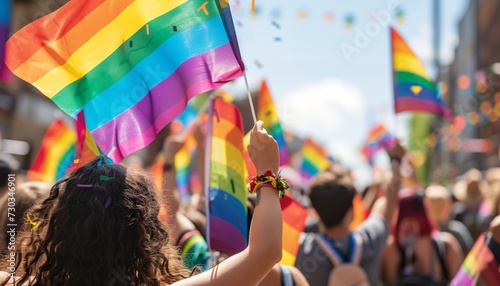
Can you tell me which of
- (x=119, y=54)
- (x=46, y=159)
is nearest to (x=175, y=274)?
(x=119, y=54)

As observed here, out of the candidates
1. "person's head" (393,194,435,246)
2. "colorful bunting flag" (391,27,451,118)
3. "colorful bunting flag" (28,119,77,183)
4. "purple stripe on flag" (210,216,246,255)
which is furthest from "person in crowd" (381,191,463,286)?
"colorful bunting flag" (28,119,77,183)

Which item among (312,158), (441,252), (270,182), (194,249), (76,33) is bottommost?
→ (441,252)

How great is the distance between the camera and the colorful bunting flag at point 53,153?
207 inches

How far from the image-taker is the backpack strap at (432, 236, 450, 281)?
13.1ft

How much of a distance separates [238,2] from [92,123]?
3.16ft

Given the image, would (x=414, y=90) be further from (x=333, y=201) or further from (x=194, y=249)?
(x=194, y=249)

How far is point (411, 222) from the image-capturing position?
4.17 meters

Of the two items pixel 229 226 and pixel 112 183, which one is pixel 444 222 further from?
pixel 112 183

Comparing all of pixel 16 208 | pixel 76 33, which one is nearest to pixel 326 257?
pixel 16 208

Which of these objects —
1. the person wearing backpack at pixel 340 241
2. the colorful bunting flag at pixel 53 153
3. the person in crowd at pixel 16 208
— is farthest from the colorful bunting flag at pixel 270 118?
the person in crowd at pixel 16 208

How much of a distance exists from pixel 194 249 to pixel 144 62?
2.78 feet

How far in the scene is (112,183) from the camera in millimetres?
1963

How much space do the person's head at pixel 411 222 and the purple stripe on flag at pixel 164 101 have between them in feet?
6.44

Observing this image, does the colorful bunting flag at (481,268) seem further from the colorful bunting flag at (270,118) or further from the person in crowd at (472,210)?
the person in crowd at (472,210)
